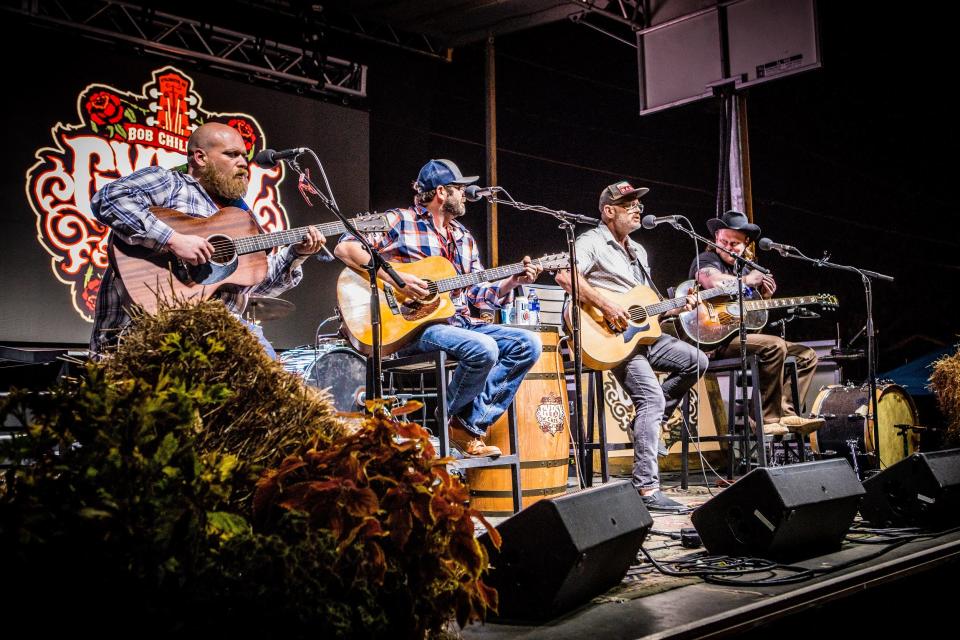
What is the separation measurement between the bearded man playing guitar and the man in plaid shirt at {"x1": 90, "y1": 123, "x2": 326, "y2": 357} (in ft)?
5.76

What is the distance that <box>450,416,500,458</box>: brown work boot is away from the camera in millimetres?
4289

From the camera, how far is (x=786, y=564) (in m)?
3.20

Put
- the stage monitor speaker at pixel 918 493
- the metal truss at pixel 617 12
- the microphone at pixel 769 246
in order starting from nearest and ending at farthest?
the stage monitor speaker at pixel 918 493 < the microphone at pixel 769 246 < the metal truss at pixel 617 12

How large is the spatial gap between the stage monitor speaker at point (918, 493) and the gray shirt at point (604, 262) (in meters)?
2.03

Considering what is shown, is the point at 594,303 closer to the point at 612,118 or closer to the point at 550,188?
the point at 550,188

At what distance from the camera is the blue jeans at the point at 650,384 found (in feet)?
16.6

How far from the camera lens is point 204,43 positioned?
7812mm

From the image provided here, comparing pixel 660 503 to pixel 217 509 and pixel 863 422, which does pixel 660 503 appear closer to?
pixel 863 422

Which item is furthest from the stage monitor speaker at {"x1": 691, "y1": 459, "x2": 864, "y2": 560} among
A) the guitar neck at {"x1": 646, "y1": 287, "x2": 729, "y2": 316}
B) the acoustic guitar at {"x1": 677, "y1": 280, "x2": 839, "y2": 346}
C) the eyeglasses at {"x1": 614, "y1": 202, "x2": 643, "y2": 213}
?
the eyeglasses at {"x1": 614, "y1": 202, "x2": 643, "y2": 213}

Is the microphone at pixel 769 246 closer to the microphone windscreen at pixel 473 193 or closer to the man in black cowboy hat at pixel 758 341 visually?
the man in black cowboy hat at pixel 758 341

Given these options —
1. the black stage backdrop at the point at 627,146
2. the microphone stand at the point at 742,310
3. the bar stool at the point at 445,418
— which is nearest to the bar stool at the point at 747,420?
the microphone stand at the point at 742,310

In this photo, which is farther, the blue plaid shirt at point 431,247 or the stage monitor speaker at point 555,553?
the blue plaid shirt at point 431,247

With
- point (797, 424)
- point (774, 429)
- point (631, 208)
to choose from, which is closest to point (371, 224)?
point (631, 208)

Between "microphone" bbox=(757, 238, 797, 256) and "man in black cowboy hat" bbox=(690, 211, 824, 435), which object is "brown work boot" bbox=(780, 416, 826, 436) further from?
"microphone" bbox=(757, 238, 797, 256)
